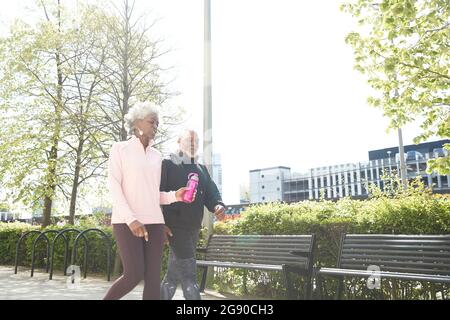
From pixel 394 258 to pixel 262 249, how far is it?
1.88m

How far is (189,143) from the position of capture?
4.85 meters

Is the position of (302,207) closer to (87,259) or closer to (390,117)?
(390,117)

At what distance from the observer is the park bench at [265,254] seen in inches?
225

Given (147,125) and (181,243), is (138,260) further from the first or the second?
(147,125)

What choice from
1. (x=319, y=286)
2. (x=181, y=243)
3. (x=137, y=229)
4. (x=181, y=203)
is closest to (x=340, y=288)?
(x=319, y=286)

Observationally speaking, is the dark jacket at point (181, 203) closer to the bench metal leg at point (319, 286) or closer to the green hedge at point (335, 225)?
the bench metal leg at point (319, 286)

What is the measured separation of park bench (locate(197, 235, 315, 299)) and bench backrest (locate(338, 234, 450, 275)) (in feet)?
1.38

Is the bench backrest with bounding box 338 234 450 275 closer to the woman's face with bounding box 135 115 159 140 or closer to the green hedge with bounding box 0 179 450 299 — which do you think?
the green hedge with bounding box 0 179 450 299

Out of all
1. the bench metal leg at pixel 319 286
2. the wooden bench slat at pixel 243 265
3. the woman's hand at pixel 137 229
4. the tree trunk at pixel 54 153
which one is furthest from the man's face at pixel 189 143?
the tree trunk at pixel 54 153

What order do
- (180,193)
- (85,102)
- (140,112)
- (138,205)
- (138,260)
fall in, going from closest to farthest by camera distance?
(138,260)
(138,205)
(140,112)
(180,193)
(85,102)

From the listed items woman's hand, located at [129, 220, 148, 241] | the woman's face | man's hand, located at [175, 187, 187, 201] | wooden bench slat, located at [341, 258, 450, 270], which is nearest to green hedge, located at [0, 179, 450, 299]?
wooden bench slat, located at [341, 258, 450, 270]

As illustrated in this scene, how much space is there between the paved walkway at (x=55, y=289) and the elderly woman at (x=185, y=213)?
6.73 ft

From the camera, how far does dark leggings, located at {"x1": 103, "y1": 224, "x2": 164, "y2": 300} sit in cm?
386
